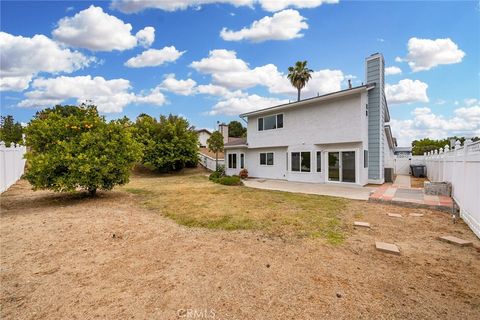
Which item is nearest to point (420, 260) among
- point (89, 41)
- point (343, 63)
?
point (343, 63)

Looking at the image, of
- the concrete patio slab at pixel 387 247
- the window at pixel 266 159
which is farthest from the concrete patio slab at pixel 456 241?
the window at pixel 266 159

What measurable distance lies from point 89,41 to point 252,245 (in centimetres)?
1568

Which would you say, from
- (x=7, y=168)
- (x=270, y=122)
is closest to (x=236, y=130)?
(x=270, y=122)

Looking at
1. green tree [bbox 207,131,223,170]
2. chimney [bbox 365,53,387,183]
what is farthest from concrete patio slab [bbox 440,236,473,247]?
green tree [bbox 207,131,223,170]

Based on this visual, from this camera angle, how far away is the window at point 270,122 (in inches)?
671

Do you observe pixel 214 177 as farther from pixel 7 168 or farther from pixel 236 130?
pixel 236 130

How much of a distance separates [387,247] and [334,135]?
10.5 meters

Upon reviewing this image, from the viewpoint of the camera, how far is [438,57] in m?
15.5

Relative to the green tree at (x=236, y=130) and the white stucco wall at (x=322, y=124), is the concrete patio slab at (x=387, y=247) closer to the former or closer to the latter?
the white stucco wall at (x=322, y=124)

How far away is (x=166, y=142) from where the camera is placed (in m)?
20.8

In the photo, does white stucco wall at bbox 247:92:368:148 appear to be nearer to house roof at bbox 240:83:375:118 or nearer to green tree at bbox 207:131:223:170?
house roof at bbox 240:83:375:118

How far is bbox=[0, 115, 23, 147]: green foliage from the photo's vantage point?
24844 millimetres

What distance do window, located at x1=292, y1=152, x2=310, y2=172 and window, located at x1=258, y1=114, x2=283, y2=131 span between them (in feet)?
8.10

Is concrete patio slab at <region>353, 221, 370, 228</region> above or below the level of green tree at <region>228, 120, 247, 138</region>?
below
